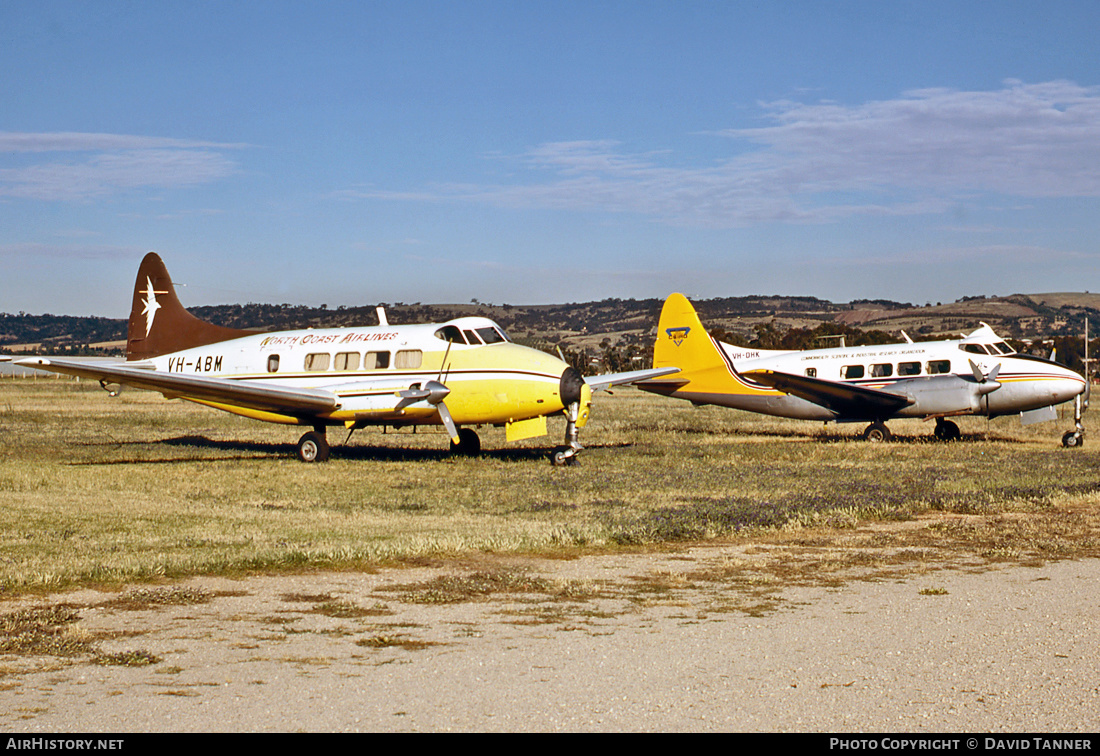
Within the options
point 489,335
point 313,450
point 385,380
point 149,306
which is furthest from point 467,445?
point 149,306

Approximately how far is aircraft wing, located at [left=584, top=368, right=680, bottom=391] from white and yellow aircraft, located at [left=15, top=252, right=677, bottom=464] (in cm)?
8

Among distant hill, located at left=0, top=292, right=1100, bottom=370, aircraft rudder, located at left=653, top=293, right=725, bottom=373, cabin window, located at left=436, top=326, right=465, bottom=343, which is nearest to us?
cabin window, located at left=436, top=326, right=465, bottom=343

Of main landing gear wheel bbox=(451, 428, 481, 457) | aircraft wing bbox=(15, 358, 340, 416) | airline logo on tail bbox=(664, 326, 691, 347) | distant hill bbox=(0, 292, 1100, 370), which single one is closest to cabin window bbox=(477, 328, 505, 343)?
main landing gear wheel bbox=(451, 428, 481, 457)

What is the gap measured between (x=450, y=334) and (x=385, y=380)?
1.77m

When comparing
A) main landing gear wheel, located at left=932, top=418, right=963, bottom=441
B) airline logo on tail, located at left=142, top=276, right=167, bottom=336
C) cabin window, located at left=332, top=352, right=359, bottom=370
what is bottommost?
main landing gear wheel, located at left=932, top=418, right=963, bottom=441

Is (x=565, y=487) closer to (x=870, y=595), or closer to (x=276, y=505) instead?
(x=276, y=505)

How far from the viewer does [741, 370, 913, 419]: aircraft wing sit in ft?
92.4

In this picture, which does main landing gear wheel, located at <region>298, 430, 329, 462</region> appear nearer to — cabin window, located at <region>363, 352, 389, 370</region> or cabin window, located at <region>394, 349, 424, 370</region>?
cabin window, located at <region>363, 352, 389, 370</region>

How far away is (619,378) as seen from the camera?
2628 centimetres

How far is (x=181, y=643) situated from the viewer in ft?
23.6

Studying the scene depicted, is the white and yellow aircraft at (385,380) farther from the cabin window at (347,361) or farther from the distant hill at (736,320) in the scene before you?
the distant hill at (736,320)

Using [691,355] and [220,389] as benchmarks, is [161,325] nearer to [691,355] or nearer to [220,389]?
[220,389]

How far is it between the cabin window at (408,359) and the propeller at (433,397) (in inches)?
24.0
